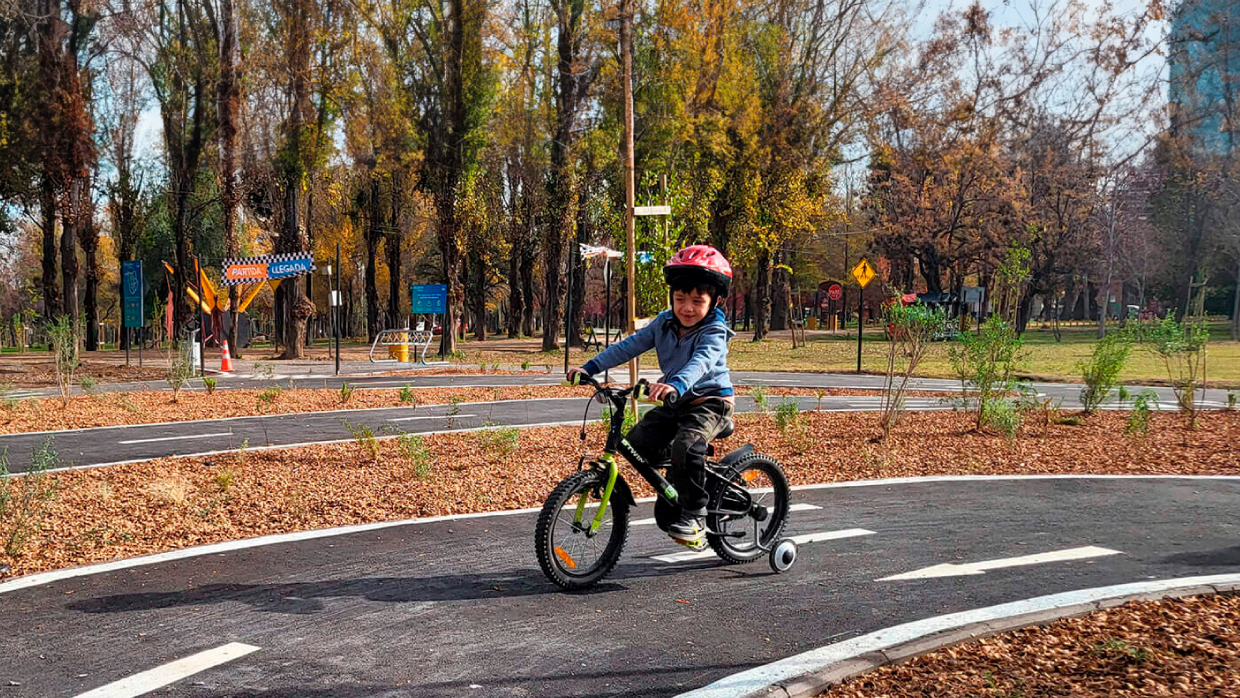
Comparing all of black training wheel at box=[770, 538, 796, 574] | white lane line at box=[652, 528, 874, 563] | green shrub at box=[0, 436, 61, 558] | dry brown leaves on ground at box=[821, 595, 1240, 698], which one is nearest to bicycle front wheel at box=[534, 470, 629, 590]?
white lane line at box=[652, 528, 874, 563]

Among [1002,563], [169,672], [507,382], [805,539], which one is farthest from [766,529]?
[507,382]

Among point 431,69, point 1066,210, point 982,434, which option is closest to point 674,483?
point 982,434

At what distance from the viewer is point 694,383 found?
506 centimetres

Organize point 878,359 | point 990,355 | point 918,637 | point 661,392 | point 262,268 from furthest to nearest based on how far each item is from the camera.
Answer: point 878,359 < point 262,268 < point 990,355 < point 661,392 < point 918,637

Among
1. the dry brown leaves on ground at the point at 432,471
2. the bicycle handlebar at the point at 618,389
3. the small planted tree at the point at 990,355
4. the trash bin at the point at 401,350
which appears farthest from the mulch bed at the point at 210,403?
the trash bin at the point at 401,350

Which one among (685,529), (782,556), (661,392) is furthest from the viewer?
(782,556)

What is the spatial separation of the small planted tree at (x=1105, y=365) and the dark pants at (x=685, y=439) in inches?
340

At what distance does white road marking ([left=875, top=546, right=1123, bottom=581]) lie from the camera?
17.5ft

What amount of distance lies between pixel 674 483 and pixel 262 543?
108 inches

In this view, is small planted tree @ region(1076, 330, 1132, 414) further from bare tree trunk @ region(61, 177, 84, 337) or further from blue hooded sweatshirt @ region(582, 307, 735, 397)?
bare tree trunk @ region(61, 177, 84, 337)

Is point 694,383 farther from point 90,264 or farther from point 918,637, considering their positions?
point 90,264

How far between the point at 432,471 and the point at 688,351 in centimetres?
410

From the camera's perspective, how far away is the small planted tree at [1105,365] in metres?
12.0

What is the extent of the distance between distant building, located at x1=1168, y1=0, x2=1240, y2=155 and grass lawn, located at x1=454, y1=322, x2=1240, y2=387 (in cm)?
1447
